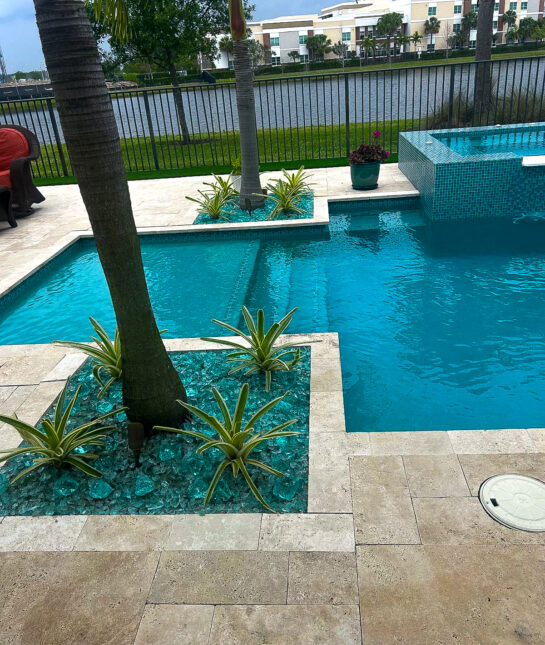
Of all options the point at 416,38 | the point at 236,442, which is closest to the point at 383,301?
the point at 236,442

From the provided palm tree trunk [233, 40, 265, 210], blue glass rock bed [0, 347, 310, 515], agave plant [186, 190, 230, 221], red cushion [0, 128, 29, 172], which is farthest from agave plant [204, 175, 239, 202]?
blue glass rock bed [0, 347, 310, 515]

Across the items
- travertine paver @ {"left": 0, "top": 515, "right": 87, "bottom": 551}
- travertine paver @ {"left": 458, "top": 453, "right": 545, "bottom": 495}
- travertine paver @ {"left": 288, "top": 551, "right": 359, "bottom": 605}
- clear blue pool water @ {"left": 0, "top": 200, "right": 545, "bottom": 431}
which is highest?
travertine paver @ {"left": 288, "top": 551, "right": 359, "bottom": 605}

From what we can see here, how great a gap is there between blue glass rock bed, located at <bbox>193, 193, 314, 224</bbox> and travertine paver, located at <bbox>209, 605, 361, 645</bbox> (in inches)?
236

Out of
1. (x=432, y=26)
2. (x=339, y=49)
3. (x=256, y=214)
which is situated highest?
(x=432, y=26)

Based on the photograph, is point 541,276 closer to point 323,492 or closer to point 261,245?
point 261,245

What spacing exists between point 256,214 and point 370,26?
87.7 metres

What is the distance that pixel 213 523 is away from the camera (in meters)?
2.64

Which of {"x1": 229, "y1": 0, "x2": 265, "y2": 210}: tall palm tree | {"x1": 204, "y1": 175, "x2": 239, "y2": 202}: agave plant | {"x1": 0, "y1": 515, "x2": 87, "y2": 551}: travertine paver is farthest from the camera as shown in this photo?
{"x1": 204, "y1": 175, "x2": 239, "y2": 202}: agave plant

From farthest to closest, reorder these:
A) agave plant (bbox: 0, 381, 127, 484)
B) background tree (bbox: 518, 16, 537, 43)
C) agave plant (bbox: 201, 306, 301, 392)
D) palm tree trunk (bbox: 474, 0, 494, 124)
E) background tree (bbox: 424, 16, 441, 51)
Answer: background tree (bbox: 424, 16, 441, 51) → background tree (bbox: 518, 16, 537, 43) → palm tree trunk (bbox: 474, 0, 494, 124) → agave plant (bbox: 201, 306, 301, 392) → agave plant (bbox: 0, 381, 127, 484)

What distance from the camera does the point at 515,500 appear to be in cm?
261

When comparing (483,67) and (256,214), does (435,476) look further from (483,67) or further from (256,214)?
(483,67)

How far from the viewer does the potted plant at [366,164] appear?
27.1 ft

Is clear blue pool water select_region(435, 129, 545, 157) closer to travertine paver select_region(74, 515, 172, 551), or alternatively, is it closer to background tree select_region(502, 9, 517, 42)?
travertine paver select_region(74, 515, 172, 551)

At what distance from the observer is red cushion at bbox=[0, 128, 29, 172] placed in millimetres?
8758
